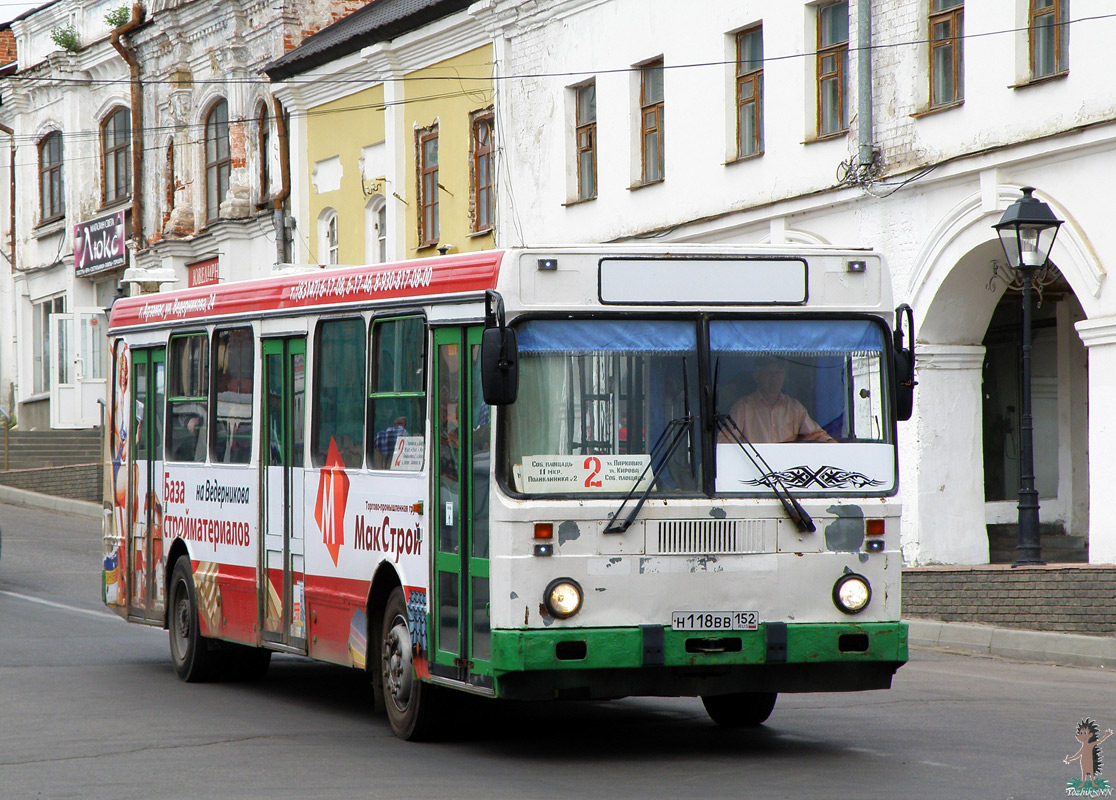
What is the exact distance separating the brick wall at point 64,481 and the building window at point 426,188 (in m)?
7.51

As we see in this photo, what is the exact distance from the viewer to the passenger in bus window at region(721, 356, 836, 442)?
9.48 metres

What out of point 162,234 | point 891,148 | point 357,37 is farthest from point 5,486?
point 891,148

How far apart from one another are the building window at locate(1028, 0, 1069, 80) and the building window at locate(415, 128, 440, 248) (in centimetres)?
1371

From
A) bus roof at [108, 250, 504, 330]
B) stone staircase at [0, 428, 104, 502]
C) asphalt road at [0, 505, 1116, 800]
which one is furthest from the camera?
stone staircase at [0, 428, 104, 502]

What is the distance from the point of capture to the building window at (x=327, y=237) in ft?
112

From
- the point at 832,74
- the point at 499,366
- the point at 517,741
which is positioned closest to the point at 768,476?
the point at 499,366

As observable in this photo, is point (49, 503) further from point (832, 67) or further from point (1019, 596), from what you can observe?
point (1019, 596)

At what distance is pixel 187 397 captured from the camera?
13.2 meters

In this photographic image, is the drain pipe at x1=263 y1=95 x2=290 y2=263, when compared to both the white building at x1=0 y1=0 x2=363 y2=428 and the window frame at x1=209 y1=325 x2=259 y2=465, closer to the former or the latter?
the white building at x1=0 y1=0 x2=363 y2=428

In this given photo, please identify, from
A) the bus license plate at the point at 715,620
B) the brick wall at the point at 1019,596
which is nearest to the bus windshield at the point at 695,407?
the bus license plate at the point at 715,620

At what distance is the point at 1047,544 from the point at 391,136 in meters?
14.3

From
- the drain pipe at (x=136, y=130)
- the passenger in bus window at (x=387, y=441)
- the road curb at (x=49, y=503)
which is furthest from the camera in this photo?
the drain pipe at (x=136, y=130)

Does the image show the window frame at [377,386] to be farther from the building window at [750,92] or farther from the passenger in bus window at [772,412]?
the building window at [750,92]

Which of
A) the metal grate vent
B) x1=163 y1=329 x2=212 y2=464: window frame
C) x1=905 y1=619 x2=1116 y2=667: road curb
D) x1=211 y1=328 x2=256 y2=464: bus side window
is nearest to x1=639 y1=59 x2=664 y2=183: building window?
x1=905 y1=619 x2=1116 y2=667: road curb
